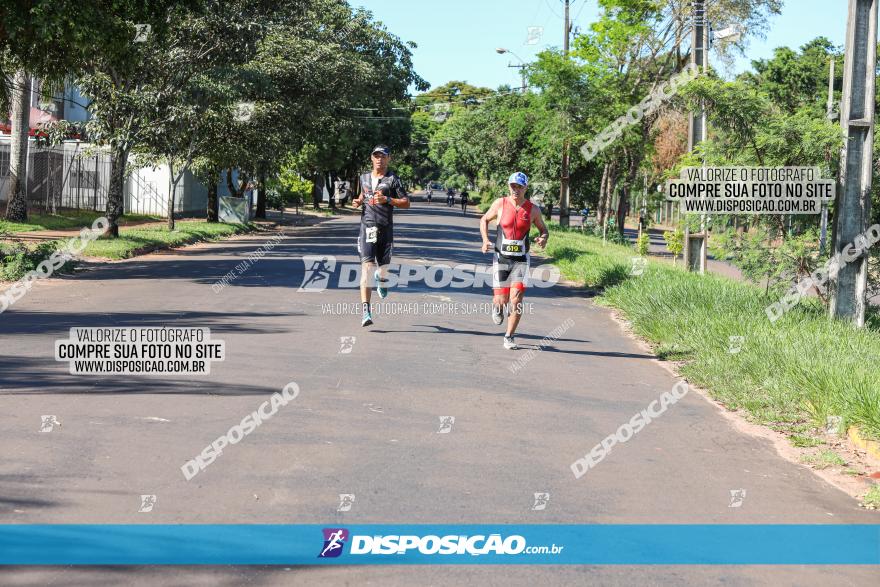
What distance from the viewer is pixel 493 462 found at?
684 centimetres

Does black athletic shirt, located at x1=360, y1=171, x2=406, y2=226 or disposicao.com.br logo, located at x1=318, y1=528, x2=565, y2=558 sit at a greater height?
black athletic shirt, located at x1=360, y1=171, x2=406, y2=226

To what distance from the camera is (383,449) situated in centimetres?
699

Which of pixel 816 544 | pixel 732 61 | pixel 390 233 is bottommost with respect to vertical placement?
pixel 816 544

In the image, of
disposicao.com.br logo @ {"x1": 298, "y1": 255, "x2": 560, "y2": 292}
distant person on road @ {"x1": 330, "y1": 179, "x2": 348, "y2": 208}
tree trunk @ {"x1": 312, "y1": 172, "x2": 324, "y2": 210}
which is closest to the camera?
disposicao.com.br logo @ {"x1": 298, "y1": 255, "x2": 560, "y2": 292}

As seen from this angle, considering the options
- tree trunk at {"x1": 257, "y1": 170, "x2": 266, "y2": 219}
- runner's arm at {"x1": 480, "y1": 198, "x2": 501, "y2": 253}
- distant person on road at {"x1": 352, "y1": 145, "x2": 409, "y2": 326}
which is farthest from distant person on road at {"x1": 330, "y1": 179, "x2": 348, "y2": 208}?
runner's arm at {"x1": 480, "y1": 198, "x2": 501, "y2": 253}

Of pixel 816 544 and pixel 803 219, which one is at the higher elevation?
pixel 803 219

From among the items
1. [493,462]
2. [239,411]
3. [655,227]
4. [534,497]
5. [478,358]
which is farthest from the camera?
[655,227]

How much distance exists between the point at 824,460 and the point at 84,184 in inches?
1508

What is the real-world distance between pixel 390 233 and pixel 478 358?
8.03 ft

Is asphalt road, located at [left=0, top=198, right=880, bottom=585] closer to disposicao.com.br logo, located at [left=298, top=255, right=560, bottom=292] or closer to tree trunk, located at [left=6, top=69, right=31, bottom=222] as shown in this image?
disposicao.com.br logo, located at [left=298, top=255, right=560, bottom=292]

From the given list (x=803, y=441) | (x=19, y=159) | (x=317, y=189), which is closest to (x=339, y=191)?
(x=317, y=189)

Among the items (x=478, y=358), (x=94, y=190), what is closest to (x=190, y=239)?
(x=94, y=190)

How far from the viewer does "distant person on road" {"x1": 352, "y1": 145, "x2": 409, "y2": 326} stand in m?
12.4

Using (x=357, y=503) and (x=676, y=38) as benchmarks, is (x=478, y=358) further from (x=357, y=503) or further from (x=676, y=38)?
(x=676, y=38)
